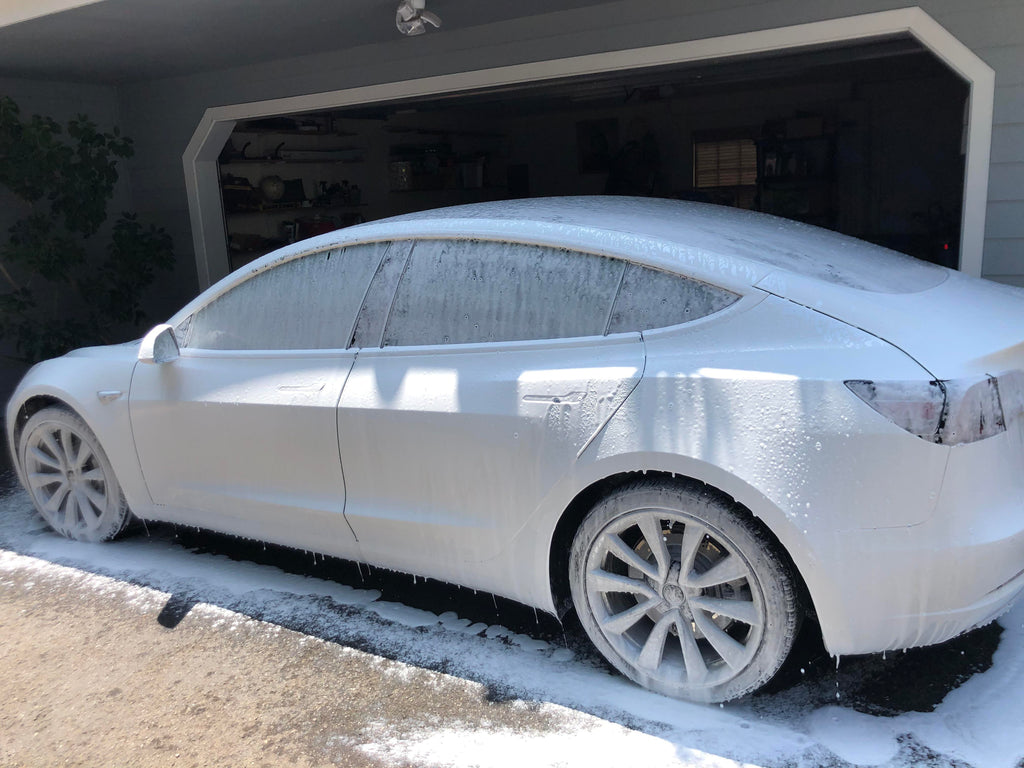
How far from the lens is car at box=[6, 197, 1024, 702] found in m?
2.15

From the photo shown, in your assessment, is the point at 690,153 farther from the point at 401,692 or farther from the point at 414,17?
the point at 401,692

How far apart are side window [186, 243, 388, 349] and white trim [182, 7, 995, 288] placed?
286 centimetres

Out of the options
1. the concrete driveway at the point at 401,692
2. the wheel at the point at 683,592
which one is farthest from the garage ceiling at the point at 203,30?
the wheel at the point at 683,592

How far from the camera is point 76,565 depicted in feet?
12.7

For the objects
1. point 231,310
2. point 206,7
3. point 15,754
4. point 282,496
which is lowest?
point 15,754

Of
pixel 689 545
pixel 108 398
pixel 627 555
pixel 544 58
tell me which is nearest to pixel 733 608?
pixel 689 545

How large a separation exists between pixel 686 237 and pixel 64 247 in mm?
5907

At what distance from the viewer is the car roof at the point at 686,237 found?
2.50m

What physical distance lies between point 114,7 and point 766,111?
8.50 m

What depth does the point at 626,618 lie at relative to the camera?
8.40ft

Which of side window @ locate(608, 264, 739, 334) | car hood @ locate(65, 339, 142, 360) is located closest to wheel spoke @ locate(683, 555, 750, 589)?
side window @ locate(608, 264, 739, 334)

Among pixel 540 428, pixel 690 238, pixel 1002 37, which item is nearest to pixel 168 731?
pixel 540 428

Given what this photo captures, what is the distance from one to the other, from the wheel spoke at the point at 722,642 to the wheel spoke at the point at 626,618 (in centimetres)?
14

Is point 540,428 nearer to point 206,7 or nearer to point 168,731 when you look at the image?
point 168,731
